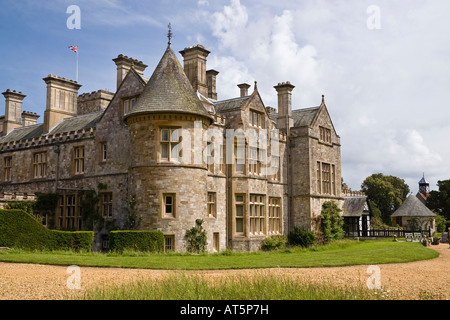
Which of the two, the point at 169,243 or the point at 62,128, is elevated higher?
the point at 62,128

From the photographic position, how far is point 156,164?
22.8m

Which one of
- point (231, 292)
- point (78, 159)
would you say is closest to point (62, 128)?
point (78, 159)

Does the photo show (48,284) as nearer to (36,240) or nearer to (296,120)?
(36,240)

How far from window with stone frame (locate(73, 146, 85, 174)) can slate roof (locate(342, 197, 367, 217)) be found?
1982 centimetres

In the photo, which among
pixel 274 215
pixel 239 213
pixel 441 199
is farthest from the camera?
pixel 441 199

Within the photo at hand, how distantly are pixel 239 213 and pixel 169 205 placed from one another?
624 cm

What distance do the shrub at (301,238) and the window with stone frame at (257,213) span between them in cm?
358

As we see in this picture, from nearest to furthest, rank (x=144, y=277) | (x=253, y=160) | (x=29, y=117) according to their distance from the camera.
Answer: (x=144, y=277)
(x=253, y=160)
(x=29, y=117)

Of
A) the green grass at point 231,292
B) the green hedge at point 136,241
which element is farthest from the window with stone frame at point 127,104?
the green grass at point 231,292

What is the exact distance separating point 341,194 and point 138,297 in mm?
30436

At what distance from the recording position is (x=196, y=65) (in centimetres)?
3005

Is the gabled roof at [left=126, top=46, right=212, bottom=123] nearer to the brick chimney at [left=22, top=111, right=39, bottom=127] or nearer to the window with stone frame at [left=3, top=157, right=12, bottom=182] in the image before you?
the window with stone frame at [left=3, top=157, right=12, bottom=182]

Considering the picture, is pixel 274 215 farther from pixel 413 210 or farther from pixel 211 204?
pixel 413 210
